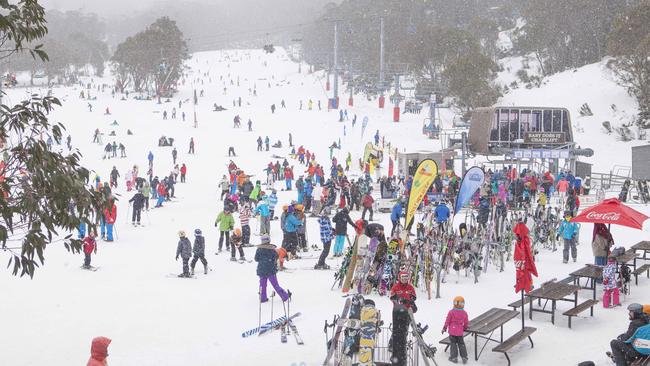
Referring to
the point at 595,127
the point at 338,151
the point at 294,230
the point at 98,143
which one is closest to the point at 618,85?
the point at 595,127

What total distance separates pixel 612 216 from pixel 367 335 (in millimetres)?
6261

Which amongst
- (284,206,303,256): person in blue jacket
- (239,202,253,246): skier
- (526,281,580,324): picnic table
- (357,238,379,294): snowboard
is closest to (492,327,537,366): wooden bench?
(526,281,580,324): picnic table

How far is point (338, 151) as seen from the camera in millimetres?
42375

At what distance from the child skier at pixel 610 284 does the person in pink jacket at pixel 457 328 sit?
12.6ft

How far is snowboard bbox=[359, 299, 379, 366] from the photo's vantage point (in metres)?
8.08

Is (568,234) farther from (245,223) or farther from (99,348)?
(99,348)

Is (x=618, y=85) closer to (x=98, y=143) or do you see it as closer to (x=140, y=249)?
(x=98, y=143)

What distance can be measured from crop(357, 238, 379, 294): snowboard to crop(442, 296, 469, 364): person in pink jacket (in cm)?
345

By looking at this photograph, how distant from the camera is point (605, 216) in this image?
40.6 ft

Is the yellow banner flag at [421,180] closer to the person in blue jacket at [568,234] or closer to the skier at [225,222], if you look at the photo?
the person in blue jacket at [568,234]

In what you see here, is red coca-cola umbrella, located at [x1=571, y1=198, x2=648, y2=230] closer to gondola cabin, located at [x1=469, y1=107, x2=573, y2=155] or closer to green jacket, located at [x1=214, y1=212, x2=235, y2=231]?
green jacket, located at [x1=214, y1=212, x2=235, y2=231]

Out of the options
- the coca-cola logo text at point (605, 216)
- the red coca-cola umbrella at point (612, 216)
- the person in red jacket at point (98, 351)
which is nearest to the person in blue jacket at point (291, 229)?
the red coca-cola umbrella at point (612, 216)

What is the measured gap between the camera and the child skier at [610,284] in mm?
11867

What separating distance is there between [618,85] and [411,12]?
43783 millimetres
